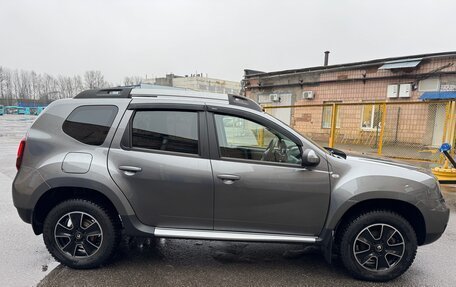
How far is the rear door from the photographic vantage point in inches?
115

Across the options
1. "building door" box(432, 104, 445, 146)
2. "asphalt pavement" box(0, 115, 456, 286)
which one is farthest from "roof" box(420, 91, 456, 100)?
"asphalt pavement" box(0, 115, 456, 286)

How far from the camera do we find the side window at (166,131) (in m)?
3.03

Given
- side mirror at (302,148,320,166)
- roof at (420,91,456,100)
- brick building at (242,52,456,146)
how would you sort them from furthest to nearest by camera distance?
1. roof at (420,91,456,100)
2. brick building at (242,52,456,146)
3. side mirror at (302,148,320,166)

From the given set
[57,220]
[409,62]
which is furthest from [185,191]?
[409,62]

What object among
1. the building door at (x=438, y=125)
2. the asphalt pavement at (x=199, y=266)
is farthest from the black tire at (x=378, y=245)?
the building door at (x=438, y=125)

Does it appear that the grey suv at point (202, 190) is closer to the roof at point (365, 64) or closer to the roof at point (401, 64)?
the roof at point (401, 64)

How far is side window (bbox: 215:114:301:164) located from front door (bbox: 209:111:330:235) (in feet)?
0.05

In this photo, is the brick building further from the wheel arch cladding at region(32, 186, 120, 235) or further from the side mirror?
the wheel arch cladding at region(32, 186, 120, 235)

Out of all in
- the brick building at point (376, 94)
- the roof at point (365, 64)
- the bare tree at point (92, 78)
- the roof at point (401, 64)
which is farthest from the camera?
the bare tree at point (92, 78)

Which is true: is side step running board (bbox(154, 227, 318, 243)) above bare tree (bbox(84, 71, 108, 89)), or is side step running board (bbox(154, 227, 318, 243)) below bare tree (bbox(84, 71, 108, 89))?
below

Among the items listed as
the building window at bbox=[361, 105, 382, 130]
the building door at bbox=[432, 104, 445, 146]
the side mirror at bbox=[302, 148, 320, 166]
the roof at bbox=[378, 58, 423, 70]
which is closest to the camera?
the side mirror at bbox=[302, 148, 320, 166]

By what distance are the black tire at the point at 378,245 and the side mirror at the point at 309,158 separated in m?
0.77

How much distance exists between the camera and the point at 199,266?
10.5 ft

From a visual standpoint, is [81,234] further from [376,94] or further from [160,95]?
[376,94]
